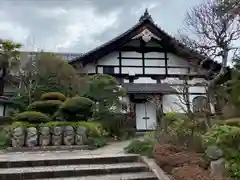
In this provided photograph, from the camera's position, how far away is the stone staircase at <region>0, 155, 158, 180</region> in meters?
5.72

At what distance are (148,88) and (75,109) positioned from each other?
681 centimetres

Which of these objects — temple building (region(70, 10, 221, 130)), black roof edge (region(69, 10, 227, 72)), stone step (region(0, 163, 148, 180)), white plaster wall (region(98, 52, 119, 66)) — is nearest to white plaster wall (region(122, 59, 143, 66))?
temple building (region(70, 10, 221, 130))

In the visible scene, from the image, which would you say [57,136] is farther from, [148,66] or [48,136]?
[148,66]

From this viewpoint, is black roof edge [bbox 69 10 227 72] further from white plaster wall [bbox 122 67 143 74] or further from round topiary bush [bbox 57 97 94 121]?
round topiary bush [bbox 57 97 94 121]

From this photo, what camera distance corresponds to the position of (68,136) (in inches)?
389

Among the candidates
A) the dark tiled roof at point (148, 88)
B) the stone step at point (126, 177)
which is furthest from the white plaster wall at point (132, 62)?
the stone step at point (126, 177)

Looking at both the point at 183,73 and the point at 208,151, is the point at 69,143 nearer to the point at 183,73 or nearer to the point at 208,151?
the point at 208,151

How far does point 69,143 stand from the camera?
9.83 m

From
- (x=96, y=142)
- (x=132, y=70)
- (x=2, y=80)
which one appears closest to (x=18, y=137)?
(x=96, y=142)

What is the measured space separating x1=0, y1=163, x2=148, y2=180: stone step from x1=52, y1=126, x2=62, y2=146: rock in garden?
3.52 meters

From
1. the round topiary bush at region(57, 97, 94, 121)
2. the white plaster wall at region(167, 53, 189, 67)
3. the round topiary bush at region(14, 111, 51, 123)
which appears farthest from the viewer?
the white plaster wall at region(167, 53, 189, 67)

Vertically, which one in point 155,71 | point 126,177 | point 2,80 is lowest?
point 126,177

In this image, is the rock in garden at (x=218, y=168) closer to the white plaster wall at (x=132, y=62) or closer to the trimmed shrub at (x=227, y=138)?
the trimmed shrub at (x=227, y=138)

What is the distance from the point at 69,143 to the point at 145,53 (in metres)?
9.47
